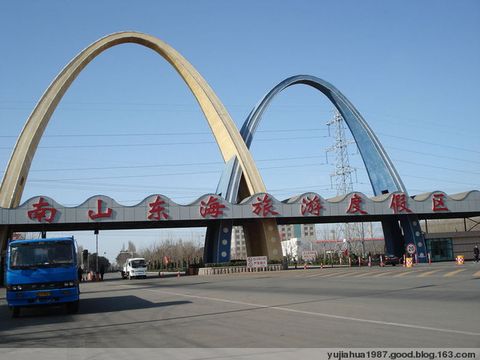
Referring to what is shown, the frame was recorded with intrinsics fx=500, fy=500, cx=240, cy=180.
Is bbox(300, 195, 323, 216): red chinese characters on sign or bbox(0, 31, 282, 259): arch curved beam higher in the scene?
bbox(0, 31, 282, 259): arch curved beam

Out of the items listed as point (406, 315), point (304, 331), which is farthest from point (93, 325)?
point (406, 315)

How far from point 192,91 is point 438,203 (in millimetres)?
28710

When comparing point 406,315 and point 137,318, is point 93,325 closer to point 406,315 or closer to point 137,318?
point 137,318

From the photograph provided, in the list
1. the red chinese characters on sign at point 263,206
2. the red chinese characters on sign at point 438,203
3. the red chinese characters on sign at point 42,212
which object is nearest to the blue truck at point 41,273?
the red chinese characters on sign at point 42,212

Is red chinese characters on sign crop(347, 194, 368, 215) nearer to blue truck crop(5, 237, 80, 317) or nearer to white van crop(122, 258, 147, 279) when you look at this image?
white van crop(122, 258, 147, 279)

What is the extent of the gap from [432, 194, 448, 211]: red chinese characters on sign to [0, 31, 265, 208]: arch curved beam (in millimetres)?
17471

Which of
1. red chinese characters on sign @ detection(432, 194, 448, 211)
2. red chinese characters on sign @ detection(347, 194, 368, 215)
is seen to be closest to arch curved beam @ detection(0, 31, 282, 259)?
red chinese characters on sign @ detection(347, 194, 368, 215)

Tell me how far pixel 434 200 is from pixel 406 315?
4208 cm

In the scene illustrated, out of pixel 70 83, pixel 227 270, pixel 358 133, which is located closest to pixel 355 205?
pixel 358 133

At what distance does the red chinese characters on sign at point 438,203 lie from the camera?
50.9 m

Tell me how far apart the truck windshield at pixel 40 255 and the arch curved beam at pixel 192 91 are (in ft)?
101

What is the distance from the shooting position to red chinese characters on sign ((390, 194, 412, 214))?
4981cm

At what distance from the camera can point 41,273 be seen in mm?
15422

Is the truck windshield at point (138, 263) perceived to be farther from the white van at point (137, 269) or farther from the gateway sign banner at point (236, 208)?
the gateway sign banner at point (236, 208)
